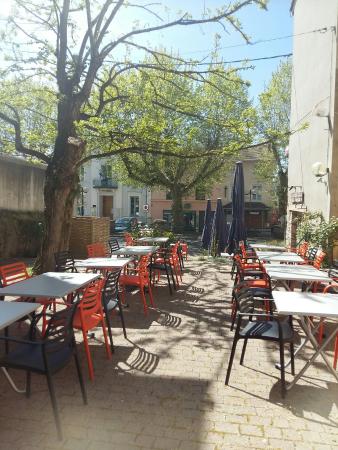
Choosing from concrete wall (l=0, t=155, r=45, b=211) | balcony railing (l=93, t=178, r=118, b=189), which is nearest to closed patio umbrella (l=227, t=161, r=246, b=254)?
concrete wall (l=0, t=155, r=45, b=211)

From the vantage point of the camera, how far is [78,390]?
12.4 ft

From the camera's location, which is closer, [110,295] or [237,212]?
[110,295]

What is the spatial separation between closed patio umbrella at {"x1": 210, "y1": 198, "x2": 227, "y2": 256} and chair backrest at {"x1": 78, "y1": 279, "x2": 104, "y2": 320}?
30.2 ft

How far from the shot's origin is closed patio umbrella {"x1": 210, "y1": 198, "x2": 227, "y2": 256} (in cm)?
1337

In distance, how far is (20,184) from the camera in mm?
15055

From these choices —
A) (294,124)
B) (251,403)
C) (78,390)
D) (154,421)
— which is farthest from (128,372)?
(294,124)

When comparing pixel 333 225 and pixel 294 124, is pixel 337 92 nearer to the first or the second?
pixel 333 225

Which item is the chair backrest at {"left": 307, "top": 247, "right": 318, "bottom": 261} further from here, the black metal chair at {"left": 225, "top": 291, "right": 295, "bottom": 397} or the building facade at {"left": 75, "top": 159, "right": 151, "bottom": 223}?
A: the building facade at {"left": 75, "top": 159, "right": 151, "bottom": 223}

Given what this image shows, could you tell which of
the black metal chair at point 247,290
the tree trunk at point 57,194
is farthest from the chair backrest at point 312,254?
the tree trunk at point 57,194

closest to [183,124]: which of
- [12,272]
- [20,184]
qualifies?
[20,184]

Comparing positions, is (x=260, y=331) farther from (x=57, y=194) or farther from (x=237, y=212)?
(x=237, y=212)

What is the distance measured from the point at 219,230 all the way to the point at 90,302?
9.55 m

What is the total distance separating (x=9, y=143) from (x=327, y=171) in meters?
8.30

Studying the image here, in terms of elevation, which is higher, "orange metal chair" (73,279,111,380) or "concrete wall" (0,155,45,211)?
"concrete wall" (0,155,45,211)
